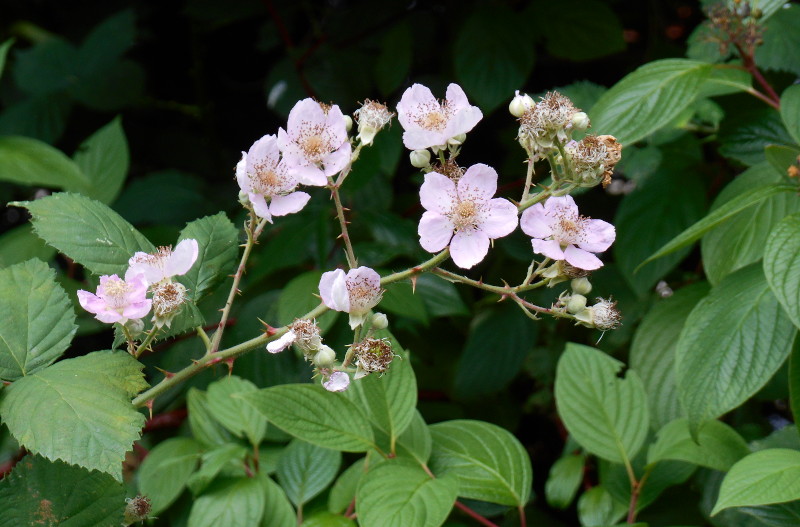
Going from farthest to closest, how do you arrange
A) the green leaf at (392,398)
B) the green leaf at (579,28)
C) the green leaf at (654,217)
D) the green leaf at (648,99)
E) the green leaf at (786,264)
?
the green leaf at (579,28) → the green leaf at (654,217) → the green leaf at (648,99) → the green leaf at (392,398) → the green leaf at (786,264)

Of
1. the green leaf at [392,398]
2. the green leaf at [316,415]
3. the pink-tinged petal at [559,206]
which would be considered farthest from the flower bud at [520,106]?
the green leaf at [316,415]

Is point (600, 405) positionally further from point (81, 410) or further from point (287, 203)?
point (81, 410)

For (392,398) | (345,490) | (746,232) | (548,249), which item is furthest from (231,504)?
(746,232)

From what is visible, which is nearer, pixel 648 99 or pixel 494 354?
pixel 648 99

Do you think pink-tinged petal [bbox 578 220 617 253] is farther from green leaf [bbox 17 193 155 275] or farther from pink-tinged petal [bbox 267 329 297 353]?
green leaf [bbox 17 193 155 275]

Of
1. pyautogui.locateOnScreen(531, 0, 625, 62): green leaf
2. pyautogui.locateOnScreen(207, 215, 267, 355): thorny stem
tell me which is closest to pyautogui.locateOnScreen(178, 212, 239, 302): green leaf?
pyautogui.locateOnScreen(207, 215, 267, 355): thorny stem

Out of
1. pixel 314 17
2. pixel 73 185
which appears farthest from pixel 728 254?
pixel 314 17

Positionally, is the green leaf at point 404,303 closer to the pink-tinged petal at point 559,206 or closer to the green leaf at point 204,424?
the green leaf at point 204,424
